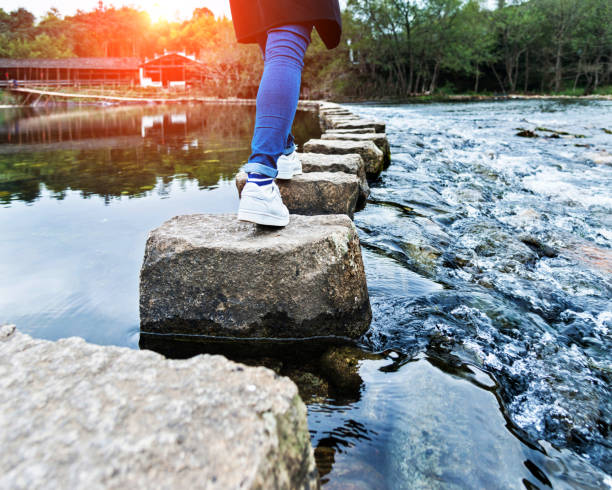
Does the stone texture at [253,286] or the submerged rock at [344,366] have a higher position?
the stone texture at [253,286]

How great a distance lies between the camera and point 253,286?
1.27 meters

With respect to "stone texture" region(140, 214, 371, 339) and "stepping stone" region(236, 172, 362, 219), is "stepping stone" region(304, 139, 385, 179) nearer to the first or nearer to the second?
"stepping stone" region(236, 172, 362, 219)

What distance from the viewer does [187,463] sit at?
1.73ft

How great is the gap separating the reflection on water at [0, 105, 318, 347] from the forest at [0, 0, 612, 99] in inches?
1302

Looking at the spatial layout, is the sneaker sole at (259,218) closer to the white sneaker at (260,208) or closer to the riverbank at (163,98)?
the white sneaker at (260,208)

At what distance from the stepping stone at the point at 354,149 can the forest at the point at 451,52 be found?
111ft

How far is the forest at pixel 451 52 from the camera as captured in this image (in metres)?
34.0

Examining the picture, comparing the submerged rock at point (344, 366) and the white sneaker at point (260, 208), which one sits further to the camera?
the white sneaker at point (260, 208)

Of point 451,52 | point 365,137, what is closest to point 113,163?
point 365,137

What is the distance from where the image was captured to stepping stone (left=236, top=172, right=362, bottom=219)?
226 cm

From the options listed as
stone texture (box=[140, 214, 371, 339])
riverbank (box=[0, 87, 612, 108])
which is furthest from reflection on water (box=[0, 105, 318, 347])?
riverbank (box=[0, 87, 612, 108])

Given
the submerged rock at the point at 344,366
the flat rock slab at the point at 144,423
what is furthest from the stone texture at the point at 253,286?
the flat rock slab at the point at 144,423

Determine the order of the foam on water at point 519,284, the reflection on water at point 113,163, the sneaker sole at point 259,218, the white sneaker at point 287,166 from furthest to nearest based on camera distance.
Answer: the reflection on water at point 113,163 → the white sneaker at point 287,166 → the sneaker sole at point 259,218 → the foam on water at point 519,284

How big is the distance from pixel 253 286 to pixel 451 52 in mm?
39512
